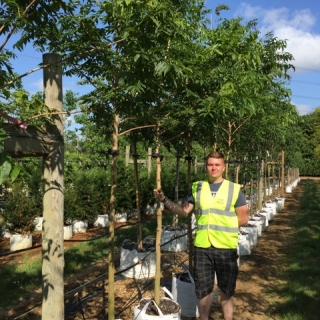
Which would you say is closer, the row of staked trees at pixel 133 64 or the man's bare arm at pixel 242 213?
the row of staked trees at pixel 133 64

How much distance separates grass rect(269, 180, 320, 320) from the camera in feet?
15.9

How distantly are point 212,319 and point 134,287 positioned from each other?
146cm

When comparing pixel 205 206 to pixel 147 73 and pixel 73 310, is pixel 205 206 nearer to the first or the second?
pixel 147 73

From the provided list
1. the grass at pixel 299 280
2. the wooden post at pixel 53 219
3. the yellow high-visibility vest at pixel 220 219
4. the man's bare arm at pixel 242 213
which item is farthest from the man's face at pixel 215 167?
the grass at pixel 299 280

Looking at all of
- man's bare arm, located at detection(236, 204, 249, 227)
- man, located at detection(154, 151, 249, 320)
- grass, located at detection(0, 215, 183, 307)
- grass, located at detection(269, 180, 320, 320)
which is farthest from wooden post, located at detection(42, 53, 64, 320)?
grass, located at detection(269, 180, 320, 320)

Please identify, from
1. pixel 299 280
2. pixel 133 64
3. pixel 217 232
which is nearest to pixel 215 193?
pixel 217 232

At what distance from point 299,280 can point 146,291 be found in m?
2.45

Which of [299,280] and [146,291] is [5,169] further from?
[299,280]

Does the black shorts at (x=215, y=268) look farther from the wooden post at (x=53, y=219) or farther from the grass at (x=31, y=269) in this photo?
the grass at (x=31, y=269)

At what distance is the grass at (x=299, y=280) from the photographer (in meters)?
4.85

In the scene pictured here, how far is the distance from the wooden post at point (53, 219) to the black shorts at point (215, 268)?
1356mm

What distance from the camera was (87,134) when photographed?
18.2 meters

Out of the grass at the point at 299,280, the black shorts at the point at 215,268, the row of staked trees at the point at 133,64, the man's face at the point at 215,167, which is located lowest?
the grass at the point at 299,280

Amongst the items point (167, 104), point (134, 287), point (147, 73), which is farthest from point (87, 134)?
point (147, 73)
